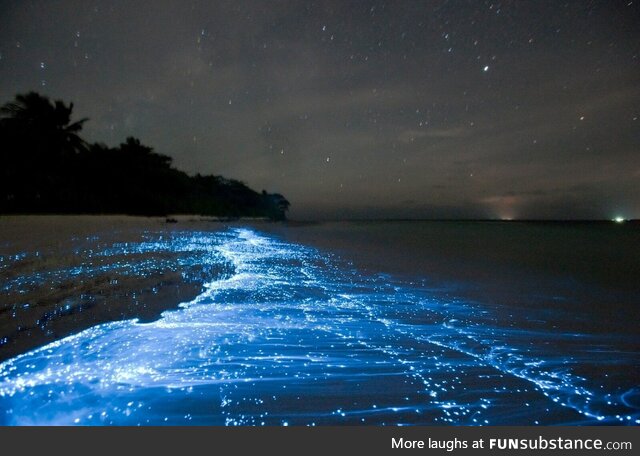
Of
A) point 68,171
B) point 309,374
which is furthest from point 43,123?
point 309,374

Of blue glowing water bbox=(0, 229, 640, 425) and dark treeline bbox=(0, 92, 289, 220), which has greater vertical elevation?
dark treeline bbox=(0, 92, 289, 220)

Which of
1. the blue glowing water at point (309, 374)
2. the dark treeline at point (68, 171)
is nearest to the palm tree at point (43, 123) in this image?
the dark treeline at point (68, 171)

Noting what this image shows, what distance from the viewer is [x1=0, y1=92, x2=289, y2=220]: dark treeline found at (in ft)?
59.0

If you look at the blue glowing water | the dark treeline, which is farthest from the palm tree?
the blue glowing water

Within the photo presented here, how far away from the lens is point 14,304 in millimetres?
3771

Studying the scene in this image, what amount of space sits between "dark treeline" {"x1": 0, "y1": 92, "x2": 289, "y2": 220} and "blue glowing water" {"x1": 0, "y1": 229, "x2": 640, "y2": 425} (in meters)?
19.3

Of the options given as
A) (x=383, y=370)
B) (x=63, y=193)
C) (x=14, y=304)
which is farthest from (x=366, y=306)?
(x=63, y=193)

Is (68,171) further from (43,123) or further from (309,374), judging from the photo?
(309,374)

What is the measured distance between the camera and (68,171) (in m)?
24.1

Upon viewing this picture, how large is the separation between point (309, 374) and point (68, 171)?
29.8m

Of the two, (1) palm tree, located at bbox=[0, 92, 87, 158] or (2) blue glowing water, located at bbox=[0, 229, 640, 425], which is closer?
(2) blue glowing water, located at bbox=[0, 229, 640, 425]

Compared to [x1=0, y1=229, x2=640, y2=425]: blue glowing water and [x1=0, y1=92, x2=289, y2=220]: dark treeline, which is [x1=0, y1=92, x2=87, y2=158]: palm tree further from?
[x1=0, y1=229, x2=640, y2=425]: blue glowing water

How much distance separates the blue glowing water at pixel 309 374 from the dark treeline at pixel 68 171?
63.5 feet

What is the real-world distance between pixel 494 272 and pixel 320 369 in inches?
319
